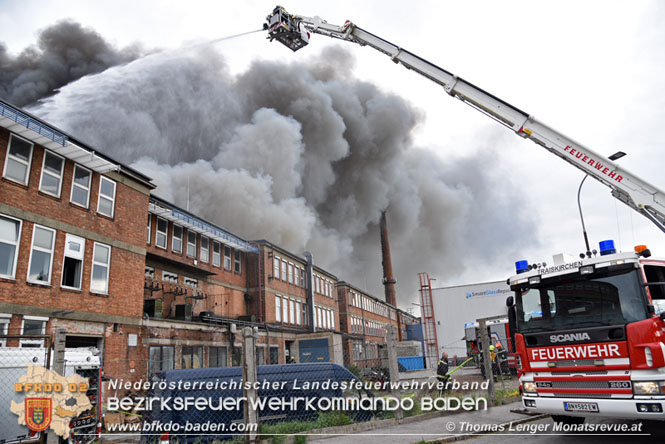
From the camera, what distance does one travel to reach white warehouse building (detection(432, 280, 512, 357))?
33.9 m

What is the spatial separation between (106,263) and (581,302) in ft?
51.8

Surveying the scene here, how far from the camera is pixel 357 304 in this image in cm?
5594

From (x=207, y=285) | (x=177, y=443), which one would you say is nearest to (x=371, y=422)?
(x=177, y=443)

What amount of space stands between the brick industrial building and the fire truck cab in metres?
3.28

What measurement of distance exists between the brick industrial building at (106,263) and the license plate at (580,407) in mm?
3922

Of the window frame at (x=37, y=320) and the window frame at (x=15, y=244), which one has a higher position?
the window frame at (x=15, y=244)

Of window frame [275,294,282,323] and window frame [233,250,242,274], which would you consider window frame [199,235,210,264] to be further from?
window frame [275,294,282,323]

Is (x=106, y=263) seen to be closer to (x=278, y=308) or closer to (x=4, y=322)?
(x=4, y=322)

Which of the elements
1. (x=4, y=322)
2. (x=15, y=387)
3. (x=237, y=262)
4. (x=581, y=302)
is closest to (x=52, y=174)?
(x=4, y=322)

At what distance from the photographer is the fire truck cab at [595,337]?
5.87 m

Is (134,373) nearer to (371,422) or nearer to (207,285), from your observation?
(207,285)

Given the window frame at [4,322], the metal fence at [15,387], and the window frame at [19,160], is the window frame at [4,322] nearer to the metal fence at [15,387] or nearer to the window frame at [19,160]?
the window frame at [19,160]

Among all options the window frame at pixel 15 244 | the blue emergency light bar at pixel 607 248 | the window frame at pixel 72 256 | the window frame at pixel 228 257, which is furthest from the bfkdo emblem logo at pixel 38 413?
the window frame at pixel 228 257

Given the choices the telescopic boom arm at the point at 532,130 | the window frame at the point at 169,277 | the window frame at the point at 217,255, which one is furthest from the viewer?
the window frame at the point at 217,255
